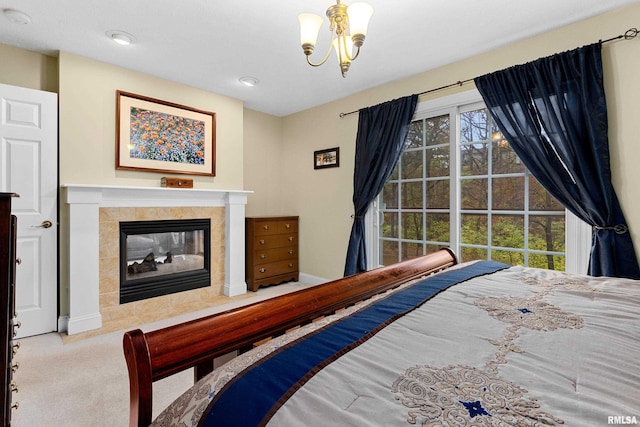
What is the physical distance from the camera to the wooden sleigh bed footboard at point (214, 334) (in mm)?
724

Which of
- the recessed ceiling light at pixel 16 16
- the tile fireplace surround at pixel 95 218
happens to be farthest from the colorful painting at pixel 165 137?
the recessed ceiling light at pixel 16 16

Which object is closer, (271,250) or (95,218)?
(95,218)

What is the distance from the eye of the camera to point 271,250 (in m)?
4.27

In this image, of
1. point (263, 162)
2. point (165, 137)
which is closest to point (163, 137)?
point (165, 137)

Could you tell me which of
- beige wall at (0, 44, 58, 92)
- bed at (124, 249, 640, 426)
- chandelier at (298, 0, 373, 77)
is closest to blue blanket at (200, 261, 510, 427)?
bed at (124, 249, 640, 426)

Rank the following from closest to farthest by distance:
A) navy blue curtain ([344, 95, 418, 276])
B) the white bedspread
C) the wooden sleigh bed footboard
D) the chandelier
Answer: the white bedspread, the wooden sleigh bed footboard, the chandelier, navy blue curtain ([344, 95, 418, 276])

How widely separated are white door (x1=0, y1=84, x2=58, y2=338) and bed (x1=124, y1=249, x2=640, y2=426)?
281 centimetres

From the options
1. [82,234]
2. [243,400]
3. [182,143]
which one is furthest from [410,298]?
[182,143]

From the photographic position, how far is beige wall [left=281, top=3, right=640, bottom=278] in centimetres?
218

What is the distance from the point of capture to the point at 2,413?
3.85 ft

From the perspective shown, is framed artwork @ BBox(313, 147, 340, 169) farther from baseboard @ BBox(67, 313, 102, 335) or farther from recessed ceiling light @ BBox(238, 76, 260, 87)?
baseboard @ BBox(67, 313, 102, 335)

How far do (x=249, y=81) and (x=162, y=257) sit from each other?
88.0 inches

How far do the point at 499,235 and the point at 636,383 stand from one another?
238 cm

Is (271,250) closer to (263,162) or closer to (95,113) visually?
(263,162)
